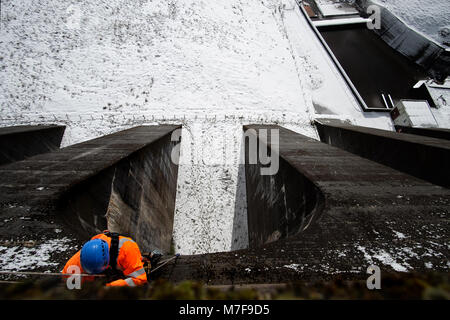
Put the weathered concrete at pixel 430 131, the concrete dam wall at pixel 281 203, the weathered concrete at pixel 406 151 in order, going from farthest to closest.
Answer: the weathered concrete at pixel 430 131 < the weathered concrete at pixel 406 151 < the concrete dam wall at pixel 281 203

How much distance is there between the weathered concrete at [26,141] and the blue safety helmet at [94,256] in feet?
26.1

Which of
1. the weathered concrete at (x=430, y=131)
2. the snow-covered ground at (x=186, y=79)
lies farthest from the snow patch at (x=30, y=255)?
the weathered concrete at (x=430, y=131)

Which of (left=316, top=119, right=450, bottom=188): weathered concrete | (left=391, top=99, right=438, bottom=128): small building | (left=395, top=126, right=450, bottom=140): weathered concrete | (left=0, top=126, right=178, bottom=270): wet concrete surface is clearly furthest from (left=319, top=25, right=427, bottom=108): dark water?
(left=0, top=126, right=178, bottom=270): wet concrete surface

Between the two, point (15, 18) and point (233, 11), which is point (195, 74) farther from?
point (15, 18)

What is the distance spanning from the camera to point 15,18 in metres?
14.4

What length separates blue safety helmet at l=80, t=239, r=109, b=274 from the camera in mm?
2535

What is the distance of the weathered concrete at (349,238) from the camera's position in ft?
8.07

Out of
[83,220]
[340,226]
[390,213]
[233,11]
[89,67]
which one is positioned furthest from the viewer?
[233,11]

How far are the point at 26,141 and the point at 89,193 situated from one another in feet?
23.8

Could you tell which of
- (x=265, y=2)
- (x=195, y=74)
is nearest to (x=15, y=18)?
(x=195, y=74)

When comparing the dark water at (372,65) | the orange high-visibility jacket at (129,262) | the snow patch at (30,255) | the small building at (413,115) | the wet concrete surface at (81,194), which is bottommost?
the orange high-visibility jacket at (129,262)

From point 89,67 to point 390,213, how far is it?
16369 millimetres

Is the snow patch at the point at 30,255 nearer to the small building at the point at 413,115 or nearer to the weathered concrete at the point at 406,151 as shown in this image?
the weathered concrete at the point at 406,151

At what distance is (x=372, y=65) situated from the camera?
17.3m
